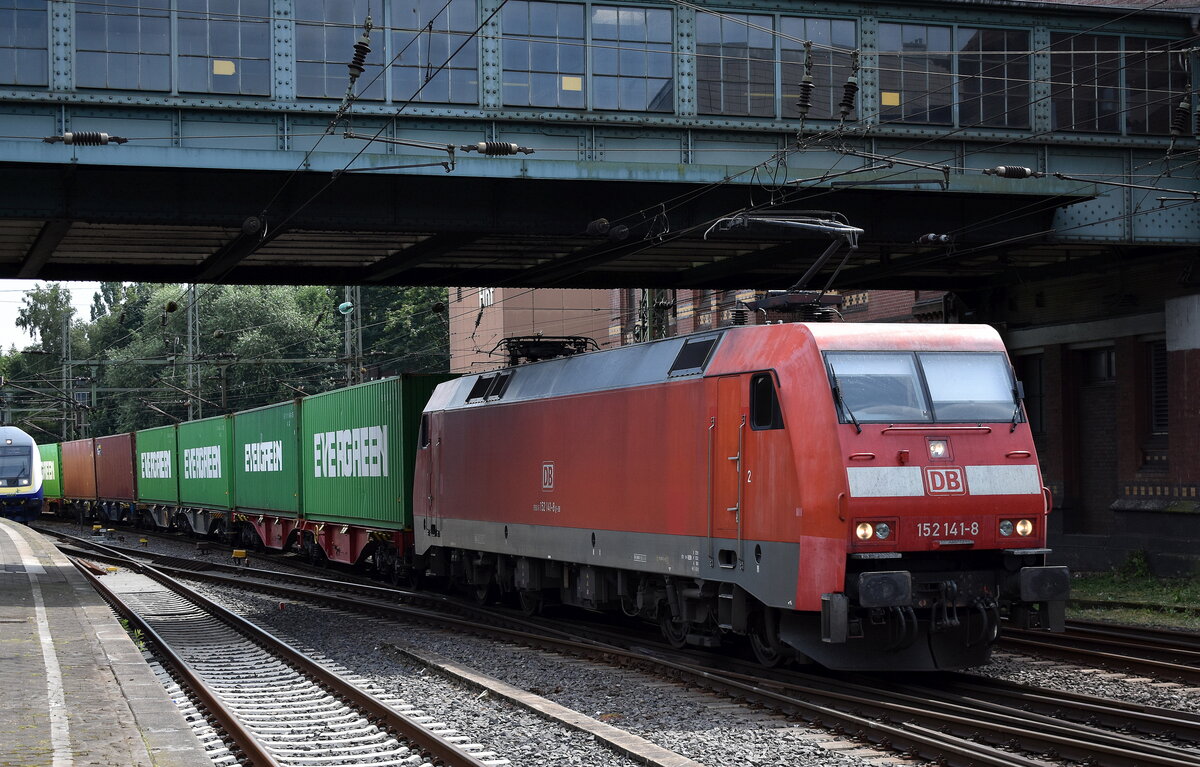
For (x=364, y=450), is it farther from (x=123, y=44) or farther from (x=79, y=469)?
(x=79, y=469)

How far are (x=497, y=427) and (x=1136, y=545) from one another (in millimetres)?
10574

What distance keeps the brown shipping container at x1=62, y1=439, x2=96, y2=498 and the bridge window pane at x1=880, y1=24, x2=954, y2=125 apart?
40.0 m

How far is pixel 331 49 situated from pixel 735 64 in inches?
221

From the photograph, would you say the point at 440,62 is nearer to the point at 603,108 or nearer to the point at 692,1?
the point at 603,108

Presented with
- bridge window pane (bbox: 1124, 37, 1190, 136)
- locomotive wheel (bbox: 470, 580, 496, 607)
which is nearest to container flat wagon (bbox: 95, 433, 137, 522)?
locomotive wheel (bbox: 470, 580, 496, 607)

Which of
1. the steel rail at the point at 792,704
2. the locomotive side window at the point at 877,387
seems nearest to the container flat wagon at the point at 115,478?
the steel rail at the point at 792,704

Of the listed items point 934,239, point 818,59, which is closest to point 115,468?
point 818,59

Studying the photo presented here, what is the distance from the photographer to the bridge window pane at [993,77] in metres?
20.4

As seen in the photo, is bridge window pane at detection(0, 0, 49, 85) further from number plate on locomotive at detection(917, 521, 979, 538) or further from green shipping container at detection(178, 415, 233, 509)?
green shipping container at detection(178, 415, 233, 509)

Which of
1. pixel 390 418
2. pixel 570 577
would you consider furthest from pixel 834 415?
pixel 390 418

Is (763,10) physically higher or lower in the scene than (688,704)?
higher

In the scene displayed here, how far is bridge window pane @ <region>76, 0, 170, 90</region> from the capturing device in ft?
56.4

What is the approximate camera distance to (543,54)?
18.8 meters

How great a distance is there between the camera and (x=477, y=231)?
61.1 ft
